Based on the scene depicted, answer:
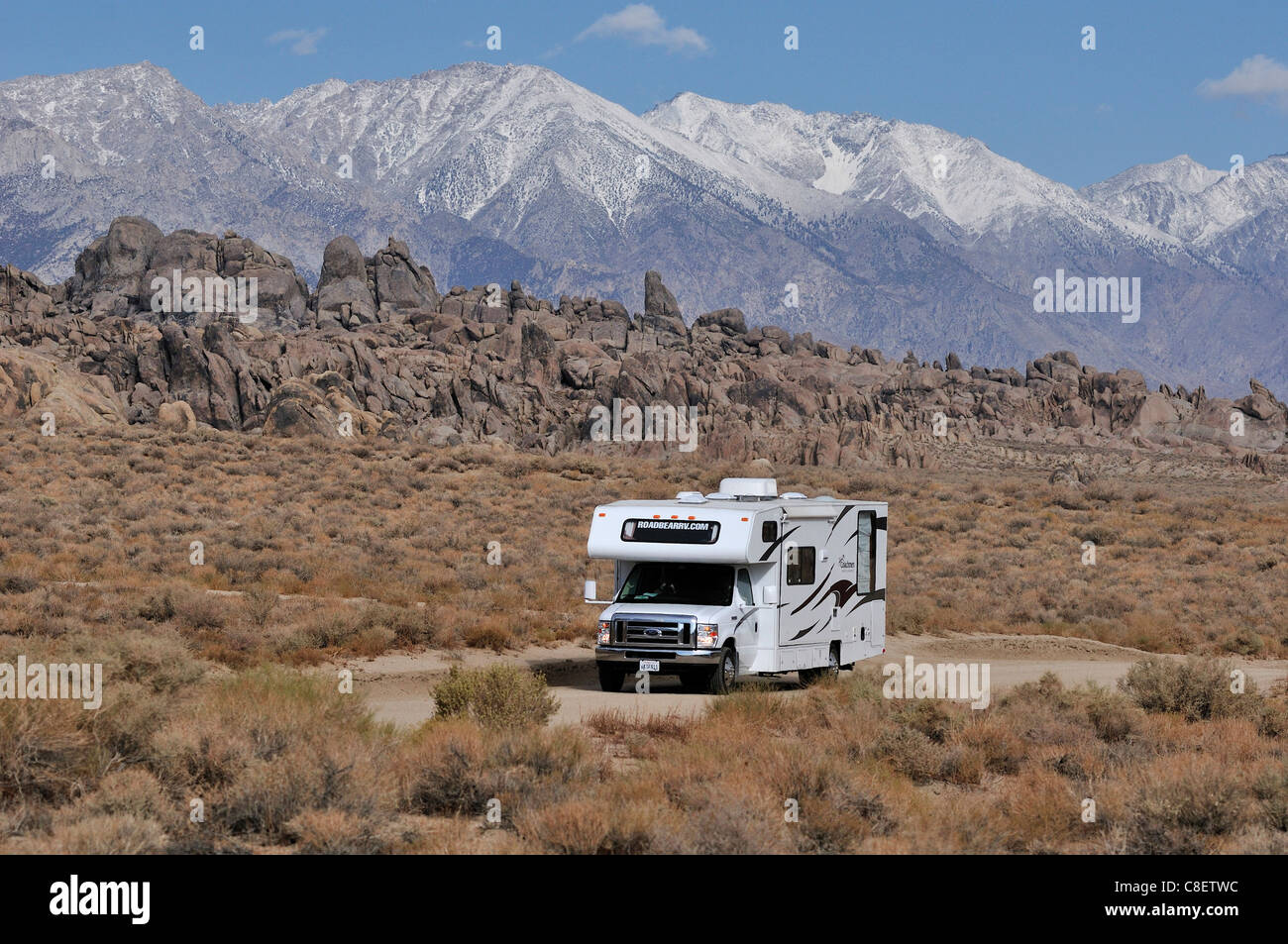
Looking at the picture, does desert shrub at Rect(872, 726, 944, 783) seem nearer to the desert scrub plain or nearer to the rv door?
the desert scrub plain

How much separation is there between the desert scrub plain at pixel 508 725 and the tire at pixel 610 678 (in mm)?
2825

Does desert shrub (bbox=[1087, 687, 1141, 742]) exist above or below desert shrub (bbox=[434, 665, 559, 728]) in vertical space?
below

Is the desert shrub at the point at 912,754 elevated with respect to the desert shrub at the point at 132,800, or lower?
lower

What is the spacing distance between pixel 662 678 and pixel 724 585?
300 centimetres

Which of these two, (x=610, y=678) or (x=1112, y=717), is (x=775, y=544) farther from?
(x=1112, y=717)

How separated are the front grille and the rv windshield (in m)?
0.70

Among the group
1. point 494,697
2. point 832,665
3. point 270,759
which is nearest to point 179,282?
point 832,665

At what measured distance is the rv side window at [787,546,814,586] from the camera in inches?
714

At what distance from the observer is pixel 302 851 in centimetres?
828

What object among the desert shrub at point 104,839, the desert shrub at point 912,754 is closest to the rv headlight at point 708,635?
the desert shrub at point 912,754

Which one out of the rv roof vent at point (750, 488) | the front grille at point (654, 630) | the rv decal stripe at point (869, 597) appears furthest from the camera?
the rv decal stripe at point (869, 597)

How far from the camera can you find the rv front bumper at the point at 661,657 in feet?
55.9

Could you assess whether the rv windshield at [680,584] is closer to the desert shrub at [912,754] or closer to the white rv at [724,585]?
the white rv at [724,585]

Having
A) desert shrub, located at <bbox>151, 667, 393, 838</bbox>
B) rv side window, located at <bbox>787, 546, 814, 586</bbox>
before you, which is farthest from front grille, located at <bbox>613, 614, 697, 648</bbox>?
desert shrub, located at <bbox>151, 667, 393, 838</bbox>
